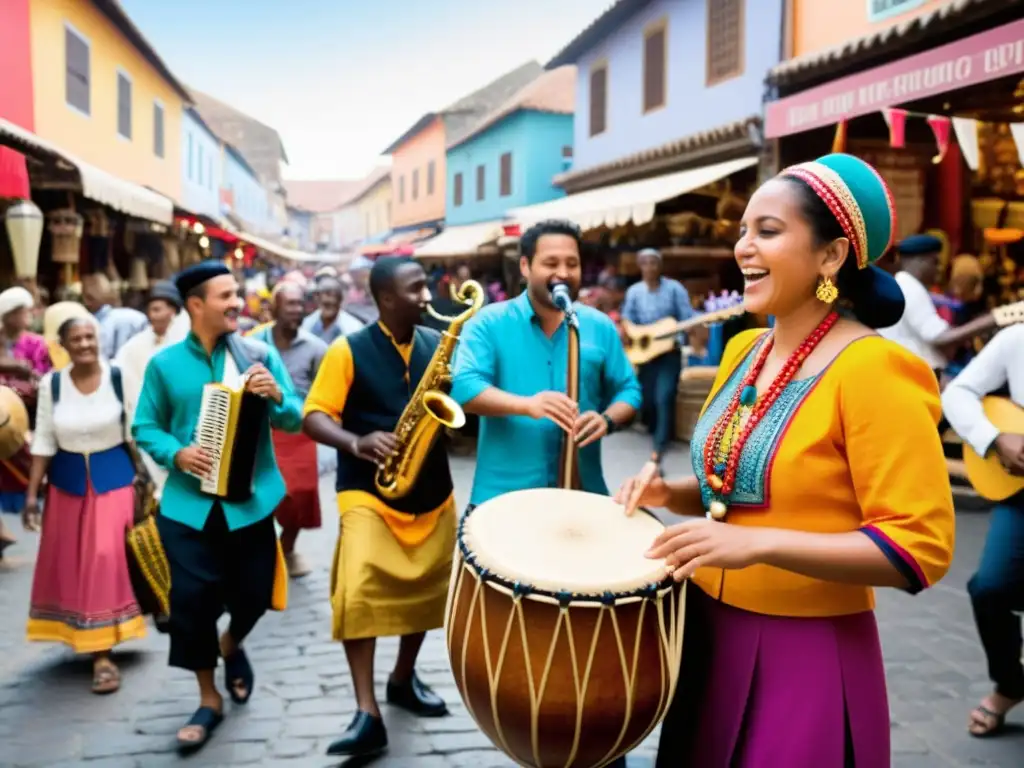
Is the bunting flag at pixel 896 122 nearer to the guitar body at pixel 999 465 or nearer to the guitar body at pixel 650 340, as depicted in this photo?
the guitar body at pixel 650 340

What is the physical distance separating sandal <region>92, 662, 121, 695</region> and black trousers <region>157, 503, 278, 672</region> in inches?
26.1

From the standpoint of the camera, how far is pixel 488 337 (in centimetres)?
333

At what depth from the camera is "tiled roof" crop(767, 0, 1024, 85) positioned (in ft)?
23.6

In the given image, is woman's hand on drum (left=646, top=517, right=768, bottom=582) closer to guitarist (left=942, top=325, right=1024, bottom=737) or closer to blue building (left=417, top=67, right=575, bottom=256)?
guitarist (left=942, top=325, right=1024, bottom=737)

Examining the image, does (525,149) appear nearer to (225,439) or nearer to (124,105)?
(124,105)

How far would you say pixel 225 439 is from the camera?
366 cm

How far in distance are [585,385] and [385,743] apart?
62.1 inches

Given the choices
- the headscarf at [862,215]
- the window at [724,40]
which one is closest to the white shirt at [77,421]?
the headscarf at [862,215]

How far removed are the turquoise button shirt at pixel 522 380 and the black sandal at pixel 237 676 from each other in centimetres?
148

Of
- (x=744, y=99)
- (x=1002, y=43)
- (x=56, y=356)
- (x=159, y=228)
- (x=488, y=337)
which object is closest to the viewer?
(x=488, y=337)

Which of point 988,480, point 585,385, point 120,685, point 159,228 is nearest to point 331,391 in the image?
point 585,385

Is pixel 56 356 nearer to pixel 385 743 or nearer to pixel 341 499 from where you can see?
pixel 341 499

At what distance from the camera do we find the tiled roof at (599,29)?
15.0m

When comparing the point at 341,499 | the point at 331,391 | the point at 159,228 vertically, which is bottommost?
the point at 341,499
